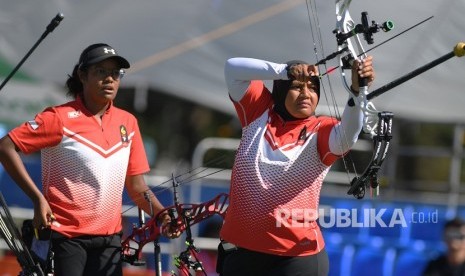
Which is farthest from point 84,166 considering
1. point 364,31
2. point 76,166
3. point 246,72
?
point 364,31

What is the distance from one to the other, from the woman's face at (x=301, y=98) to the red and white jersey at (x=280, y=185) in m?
0.08

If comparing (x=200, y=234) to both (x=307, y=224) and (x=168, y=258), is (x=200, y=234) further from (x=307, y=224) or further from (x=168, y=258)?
(x=307, y=224)

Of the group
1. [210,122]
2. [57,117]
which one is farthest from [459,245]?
[210,122]

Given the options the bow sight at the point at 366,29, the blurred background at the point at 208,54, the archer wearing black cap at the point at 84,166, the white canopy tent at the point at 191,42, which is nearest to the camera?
the bow sight at the point at 366,29

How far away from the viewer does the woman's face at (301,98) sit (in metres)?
5.24

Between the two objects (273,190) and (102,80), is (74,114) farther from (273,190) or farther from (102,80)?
(273,190)

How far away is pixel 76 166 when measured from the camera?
5.92m

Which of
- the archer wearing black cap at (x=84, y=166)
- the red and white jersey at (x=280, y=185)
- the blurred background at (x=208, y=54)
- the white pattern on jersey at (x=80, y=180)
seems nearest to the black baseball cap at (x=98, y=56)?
the archer wearing black cap at (x=84, y=166)

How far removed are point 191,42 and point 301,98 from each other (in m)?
5.25

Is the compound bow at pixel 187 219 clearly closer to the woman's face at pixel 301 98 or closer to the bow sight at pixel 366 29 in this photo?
the woman's face at pixel 301 98

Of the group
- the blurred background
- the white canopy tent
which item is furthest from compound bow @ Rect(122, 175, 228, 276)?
the white canopy tent

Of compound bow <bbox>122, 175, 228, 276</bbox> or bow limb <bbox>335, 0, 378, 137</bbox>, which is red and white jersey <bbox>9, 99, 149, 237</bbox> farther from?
bow limb <bbox>335, 0, 378, 137</bbox>

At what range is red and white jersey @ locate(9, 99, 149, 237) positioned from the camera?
19.3 ft

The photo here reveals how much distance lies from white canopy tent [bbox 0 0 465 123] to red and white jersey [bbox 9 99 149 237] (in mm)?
4082
